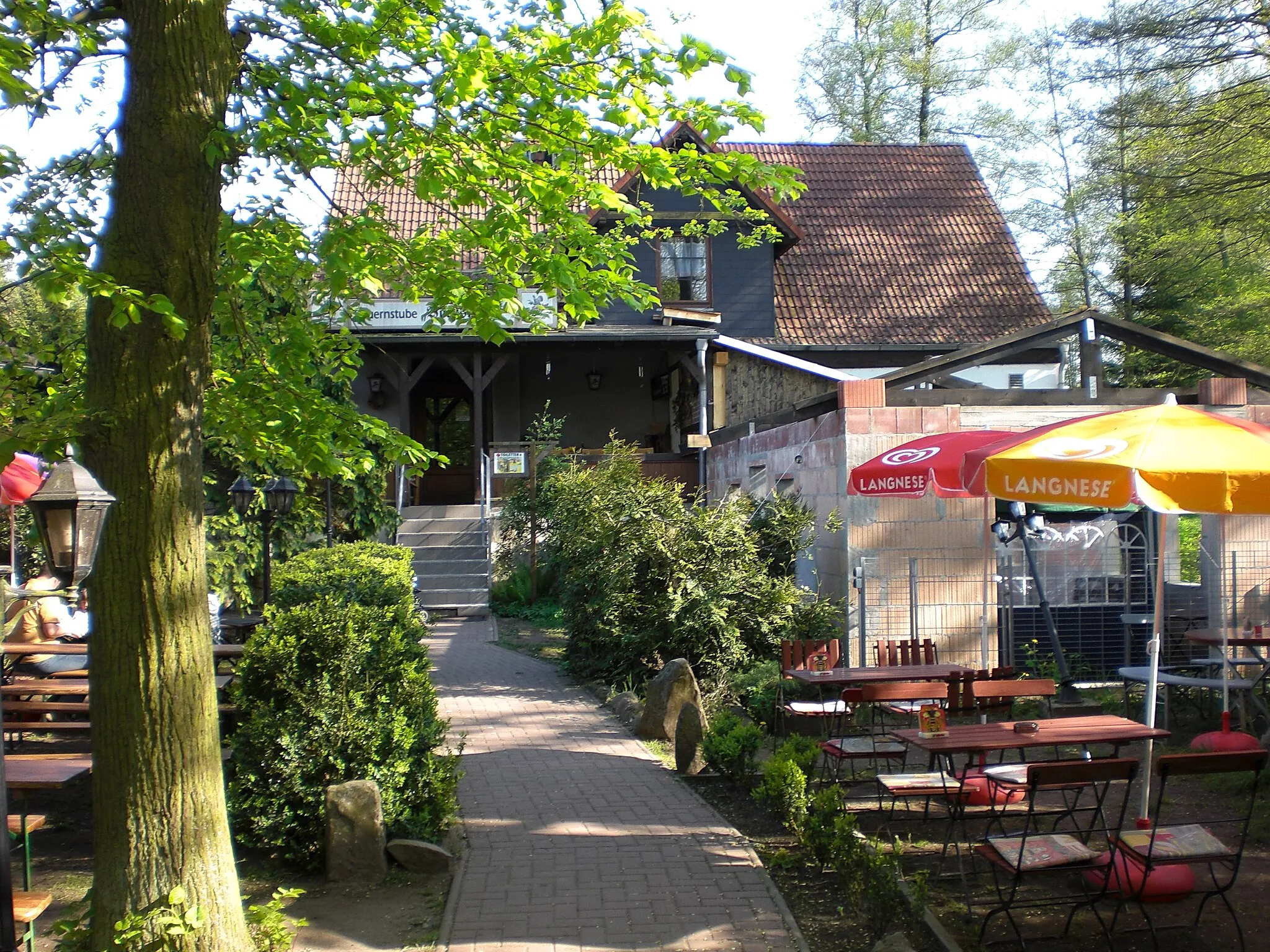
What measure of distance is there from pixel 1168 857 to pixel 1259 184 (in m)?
12.4

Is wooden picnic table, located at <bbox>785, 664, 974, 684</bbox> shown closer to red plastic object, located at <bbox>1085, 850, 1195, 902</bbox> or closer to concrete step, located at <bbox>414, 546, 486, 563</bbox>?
red plastic object, located at <bbox>1085, 850, 1195, 902</bbox>

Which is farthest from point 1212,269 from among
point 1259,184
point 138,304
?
point 138,304

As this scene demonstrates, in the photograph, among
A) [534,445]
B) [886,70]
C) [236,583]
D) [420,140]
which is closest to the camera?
[420,140]

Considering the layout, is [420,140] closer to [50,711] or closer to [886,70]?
[50,711]

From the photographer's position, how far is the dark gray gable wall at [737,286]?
2234 centimetres

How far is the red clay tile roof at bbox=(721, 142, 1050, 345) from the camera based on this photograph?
893 inches

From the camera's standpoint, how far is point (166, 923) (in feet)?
13.3

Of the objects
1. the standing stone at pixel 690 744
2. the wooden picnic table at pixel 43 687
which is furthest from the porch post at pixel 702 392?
the wooden picnic table at pixel 43 687

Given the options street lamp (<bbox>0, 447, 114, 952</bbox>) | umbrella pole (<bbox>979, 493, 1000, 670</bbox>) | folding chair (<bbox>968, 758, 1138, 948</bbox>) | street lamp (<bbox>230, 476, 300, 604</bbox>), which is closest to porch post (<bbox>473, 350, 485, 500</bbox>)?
street lamp (<bbox>230, 476, 300, 604</bbox>)

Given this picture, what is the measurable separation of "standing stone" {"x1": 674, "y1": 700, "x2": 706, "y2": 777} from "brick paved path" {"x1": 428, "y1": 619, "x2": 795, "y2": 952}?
0.48 feet

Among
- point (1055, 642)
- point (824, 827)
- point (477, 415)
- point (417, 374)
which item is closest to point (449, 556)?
point (477, 415)

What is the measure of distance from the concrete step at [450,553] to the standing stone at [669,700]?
9.60m

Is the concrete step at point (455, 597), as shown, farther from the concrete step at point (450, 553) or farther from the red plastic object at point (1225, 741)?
the red plastic object at point (1225, 741)

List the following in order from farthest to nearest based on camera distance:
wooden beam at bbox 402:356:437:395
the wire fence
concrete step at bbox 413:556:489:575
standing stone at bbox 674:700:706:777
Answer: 1. wooden beam at bbox 402:356:437:395
2. concrete step at bbox 413:556:489:575
3. the wire fence
4. standing stone at bbox 674:700:706:777
